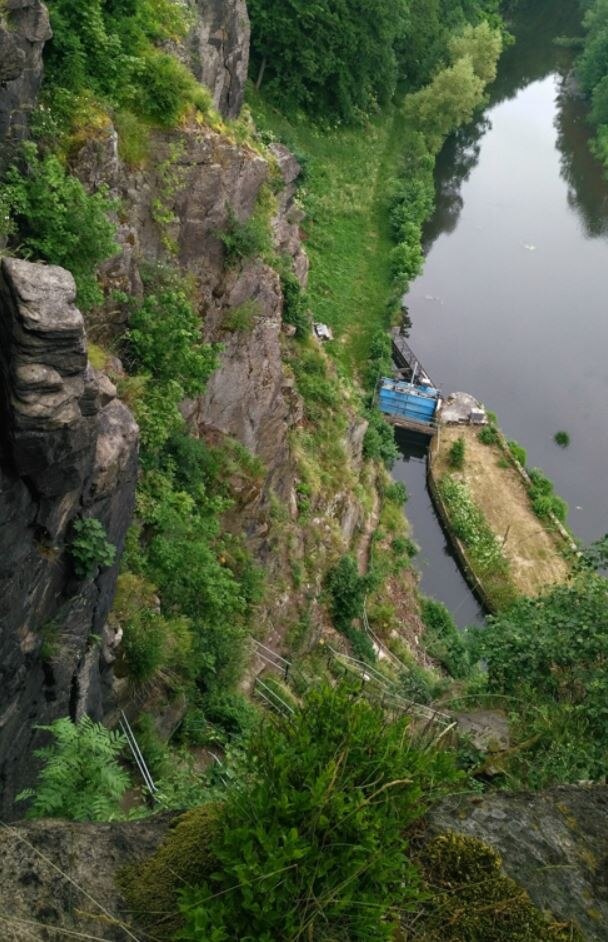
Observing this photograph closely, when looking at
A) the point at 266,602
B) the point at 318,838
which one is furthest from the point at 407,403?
the point at 318,838

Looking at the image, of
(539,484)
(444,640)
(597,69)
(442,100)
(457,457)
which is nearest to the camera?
(444,640)

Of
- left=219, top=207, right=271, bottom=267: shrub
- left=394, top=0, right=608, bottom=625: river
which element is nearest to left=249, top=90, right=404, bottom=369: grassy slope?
left=394, top=0, right=608, bottom=625: river

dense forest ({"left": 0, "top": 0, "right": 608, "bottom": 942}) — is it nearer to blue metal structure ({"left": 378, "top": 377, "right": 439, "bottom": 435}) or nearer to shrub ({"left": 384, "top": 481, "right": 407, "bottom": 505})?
shrub ({"left": 384, "top": 481, "right": 407, "bottom": 505})

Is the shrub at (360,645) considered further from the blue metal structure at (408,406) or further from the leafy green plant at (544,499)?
the blue metal structure at (408,406)

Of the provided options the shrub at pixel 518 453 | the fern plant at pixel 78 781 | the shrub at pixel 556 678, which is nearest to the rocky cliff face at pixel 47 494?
the fern plant at pixel 78 781

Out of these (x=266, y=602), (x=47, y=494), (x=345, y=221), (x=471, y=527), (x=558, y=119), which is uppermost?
(x=558, y=119)

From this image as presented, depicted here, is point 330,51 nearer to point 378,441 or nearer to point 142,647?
point 378,441
